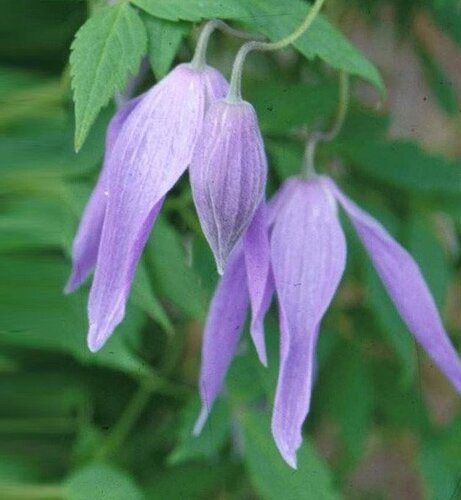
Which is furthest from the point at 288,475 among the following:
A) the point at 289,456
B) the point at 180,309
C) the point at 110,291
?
the point at 110,291

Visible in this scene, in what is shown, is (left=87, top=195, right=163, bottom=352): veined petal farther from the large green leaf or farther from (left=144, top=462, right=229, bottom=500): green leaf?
(left=144, top=462, right=229, bottom=500): green leaf

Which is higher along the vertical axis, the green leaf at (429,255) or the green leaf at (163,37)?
the green leaf at (163,37)

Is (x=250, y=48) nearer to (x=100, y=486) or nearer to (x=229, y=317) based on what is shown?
(x=229, y=317)

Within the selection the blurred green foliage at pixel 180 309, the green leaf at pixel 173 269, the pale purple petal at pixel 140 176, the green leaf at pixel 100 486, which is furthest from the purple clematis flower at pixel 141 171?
the green leaf at pixel 100 486

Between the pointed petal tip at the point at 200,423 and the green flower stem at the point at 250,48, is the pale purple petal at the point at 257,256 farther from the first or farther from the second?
the pointed petal tip at the point at 200,423

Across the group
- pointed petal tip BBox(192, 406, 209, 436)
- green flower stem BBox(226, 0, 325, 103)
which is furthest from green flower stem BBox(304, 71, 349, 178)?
pointed petal tip BBox(192, 406, 209, 436)

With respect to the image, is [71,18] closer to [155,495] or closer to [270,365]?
[270,365]
